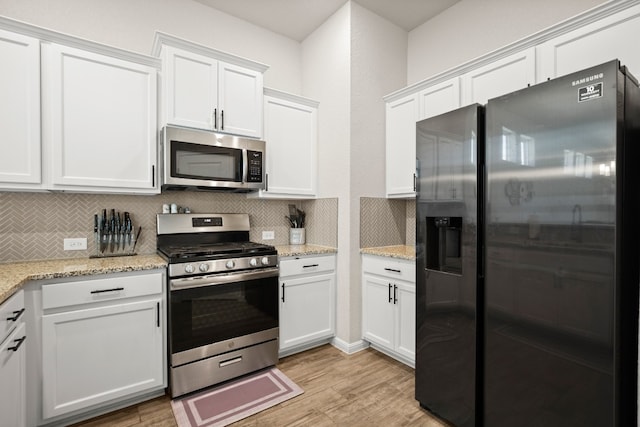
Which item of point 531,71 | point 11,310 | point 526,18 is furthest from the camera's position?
point 526,18

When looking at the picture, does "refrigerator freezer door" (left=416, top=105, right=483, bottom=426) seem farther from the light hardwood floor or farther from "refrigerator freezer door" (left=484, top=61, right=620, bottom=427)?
the light hardwood floor

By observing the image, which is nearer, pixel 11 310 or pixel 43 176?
pixel 11 310

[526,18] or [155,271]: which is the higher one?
[526,18]

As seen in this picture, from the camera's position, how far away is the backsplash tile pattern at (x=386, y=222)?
9.78 feet

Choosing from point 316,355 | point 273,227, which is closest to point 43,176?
point 273,227

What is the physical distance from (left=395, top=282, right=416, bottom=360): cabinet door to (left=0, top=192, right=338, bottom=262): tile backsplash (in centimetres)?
81

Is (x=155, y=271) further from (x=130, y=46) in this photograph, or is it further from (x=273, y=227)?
(x=130, y=46)

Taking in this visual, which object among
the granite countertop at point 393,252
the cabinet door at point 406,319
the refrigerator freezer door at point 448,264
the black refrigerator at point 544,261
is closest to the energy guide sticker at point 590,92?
the black refrigerator at point 544,261

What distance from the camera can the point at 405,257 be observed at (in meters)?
2.45

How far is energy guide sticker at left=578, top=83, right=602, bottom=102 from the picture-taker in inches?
51.3

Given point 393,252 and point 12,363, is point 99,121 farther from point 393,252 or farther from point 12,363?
point 393,252

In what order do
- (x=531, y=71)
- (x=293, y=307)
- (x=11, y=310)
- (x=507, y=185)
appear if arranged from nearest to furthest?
(x=11, y=310) < (x=507, y=185) < (x=531, y=71) < (x=293, y=307)

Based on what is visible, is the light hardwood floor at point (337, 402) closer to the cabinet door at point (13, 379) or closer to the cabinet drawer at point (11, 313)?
the cabinet door at point (13, 379)

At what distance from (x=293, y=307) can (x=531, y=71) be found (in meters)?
2.52
